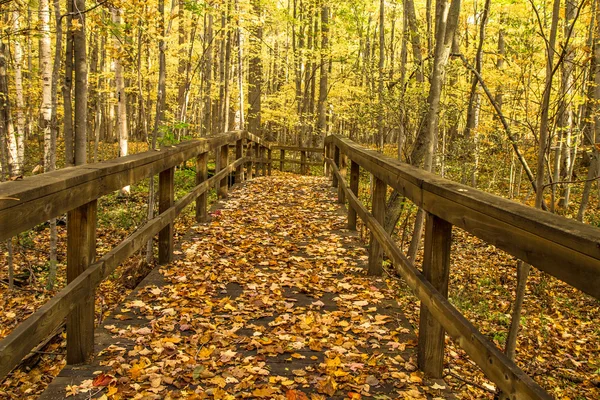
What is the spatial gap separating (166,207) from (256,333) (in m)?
2.06

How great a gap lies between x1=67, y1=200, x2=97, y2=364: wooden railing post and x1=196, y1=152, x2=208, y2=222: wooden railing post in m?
3.74

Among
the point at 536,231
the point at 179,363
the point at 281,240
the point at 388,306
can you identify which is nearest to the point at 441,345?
the point at 388,306

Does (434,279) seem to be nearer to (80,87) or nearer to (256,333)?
(256,333)

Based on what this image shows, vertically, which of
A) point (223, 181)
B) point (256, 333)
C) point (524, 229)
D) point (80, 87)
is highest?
point (80, 87)

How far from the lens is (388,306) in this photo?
14.0 feet

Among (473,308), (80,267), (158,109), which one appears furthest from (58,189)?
(473,308)

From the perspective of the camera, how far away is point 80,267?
9.72 ft

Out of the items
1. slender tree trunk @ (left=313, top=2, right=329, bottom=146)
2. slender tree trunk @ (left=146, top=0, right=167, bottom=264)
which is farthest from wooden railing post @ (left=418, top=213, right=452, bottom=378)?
slender tree trunk @ (left=313, top=2, right=329, bottom=146)

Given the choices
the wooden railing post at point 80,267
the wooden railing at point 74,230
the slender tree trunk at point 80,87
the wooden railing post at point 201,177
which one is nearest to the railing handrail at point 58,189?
the wooden railing at point 74,230

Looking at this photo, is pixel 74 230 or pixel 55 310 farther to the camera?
pixel 74 230

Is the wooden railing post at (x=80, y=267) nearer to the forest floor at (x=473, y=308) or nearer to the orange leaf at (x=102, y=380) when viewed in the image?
the orange leaf at (x=102, y=380)

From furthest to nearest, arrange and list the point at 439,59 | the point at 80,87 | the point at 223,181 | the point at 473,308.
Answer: the point at 223,181, the point at 473,308, the point at 80,87, the point at 439,59

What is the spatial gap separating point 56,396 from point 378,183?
3.22 m

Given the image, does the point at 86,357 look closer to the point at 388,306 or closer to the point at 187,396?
the point at 187,396
